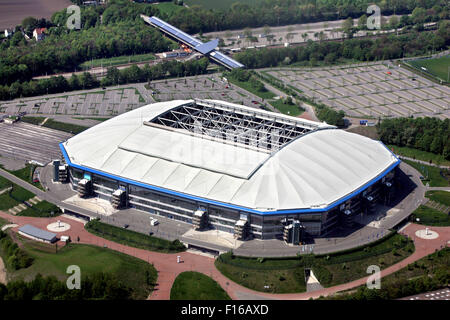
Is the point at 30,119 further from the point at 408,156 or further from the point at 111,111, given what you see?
the point at 408,156

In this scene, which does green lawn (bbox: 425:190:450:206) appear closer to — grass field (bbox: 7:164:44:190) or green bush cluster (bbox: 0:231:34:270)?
green bush cluster (bbox: 0:231:34:270)

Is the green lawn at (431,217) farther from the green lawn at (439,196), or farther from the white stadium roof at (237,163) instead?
the white stadium roof at (237,163)

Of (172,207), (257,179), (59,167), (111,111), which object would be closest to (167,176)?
(172,207)

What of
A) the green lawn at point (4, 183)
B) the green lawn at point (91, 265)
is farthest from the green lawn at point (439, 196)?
the green lawn at point (4, 183)

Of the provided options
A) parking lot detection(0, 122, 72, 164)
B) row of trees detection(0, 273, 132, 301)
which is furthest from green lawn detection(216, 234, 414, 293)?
parking lot detection(0, 122, 72, 164)

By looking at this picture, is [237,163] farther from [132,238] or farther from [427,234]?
[427,234]
